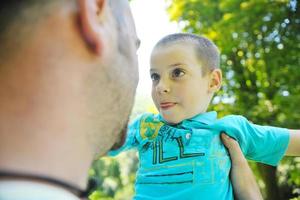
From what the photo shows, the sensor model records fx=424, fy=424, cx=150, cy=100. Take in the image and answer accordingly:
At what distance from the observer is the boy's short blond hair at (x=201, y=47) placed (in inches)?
99.0

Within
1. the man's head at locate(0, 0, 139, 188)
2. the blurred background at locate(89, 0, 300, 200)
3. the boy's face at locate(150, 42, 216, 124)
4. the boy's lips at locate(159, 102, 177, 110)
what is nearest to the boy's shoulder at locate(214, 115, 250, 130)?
the boy's face at locate(150, 42, 216, 124)

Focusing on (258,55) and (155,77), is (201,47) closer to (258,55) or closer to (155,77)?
(155,77)

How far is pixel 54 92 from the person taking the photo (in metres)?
0.92

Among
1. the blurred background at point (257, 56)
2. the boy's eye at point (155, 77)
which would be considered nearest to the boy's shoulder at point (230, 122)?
the boy's eye at point (155, 77)

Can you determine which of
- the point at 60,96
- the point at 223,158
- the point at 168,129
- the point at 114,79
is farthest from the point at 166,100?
the point at 60,96

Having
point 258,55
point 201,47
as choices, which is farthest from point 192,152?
point 258,55

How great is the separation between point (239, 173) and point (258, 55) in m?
10.3

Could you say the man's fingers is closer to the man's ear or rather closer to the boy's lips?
the boy's lips

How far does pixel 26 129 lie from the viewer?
0.88 meters

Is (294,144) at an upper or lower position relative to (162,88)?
lower

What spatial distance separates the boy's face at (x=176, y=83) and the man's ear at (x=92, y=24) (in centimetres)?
134

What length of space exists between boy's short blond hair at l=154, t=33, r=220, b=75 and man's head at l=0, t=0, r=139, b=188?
1.43 metres

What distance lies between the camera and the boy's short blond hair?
2.52 meters

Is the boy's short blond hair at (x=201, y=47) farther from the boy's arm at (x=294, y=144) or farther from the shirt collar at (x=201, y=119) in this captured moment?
the boy's arm at (x=294, y=144)
